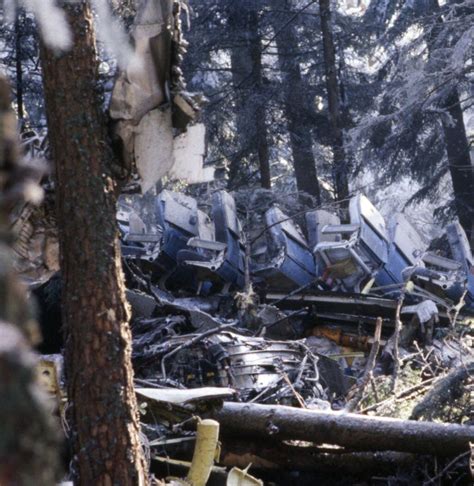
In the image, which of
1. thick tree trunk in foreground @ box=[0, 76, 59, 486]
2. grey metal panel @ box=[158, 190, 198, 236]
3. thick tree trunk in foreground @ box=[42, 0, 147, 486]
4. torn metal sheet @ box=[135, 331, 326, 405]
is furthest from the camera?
grey metal panel @ box=[158, 190, 198, 236]

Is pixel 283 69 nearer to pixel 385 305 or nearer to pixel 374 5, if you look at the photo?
pixel 374 5

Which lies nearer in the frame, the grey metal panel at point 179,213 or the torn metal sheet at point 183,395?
the torn metal sheet at point 183,395

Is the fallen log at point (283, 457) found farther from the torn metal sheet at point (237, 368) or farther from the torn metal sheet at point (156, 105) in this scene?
the torn metal sheet at point (156, 105)

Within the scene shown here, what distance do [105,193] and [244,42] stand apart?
62.5 feet

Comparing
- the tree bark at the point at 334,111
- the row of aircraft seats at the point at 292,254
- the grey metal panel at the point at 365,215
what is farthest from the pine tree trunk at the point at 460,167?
the grey metal panel at the point at 365,215

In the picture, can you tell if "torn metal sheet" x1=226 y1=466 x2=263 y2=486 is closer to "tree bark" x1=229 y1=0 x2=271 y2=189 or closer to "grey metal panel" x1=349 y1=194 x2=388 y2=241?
"grey metal panel" x1=349 y1=194 x2=388 y2=241

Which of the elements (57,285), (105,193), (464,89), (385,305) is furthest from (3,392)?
(464,89)

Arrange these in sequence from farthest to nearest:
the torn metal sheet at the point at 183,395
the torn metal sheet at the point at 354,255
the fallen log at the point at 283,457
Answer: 1. the torn metal sheet at the point at 354,255
2. the fallen log at the point at 283,457
3. the torn metal sheet at the point at 183,395

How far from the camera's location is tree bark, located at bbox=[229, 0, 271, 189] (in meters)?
21.7

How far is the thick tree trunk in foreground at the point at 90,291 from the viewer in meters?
4.09

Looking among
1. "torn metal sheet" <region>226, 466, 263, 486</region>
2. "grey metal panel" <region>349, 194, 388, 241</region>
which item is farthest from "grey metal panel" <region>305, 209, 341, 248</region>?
"torn metal sheet" <region>226, 466, 263, 486</region>

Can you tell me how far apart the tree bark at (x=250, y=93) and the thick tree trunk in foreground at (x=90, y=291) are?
688 inches

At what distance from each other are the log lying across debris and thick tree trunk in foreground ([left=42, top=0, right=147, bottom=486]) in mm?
2298

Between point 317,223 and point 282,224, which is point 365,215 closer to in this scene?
point 317,223
